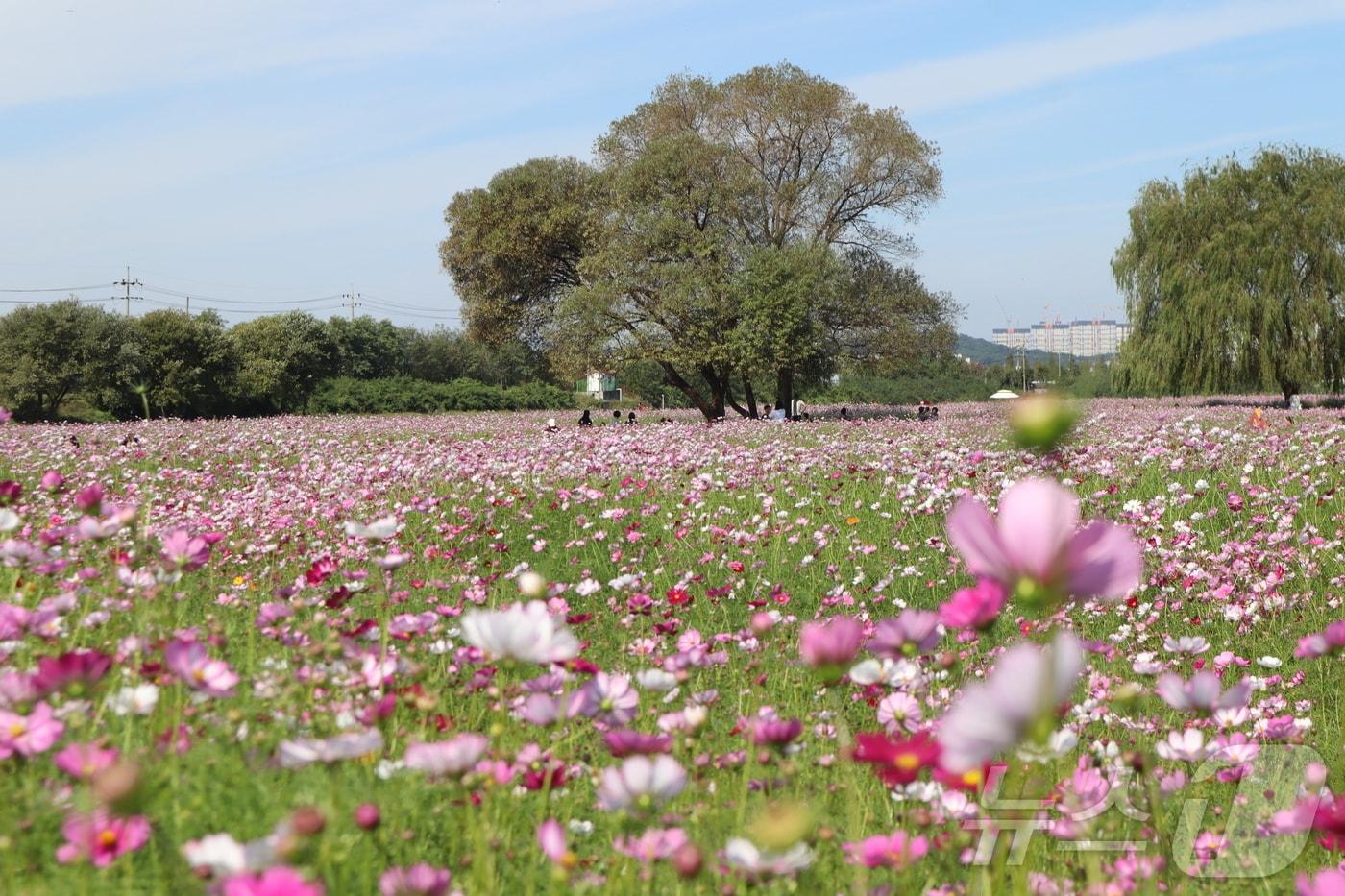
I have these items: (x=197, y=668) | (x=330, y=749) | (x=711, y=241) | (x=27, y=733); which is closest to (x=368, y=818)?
(x=330, y=749)

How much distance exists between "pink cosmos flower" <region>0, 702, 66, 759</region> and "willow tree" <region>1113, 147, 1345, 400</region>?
29.3 meters

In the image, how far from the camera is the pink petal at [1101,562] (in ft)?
2.87

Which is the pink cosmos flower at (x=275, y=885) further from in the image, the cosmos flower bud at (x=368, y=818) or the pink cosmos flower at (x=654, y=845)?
the pink cosmos flower at (x=654, y=845)

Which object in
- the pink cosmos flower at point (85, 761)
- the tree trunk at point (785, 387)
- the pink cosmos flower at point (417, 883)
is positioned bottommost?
the pink cosmos flower at point (417, 883)

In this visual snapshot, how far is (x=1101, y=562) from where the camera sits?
894mm

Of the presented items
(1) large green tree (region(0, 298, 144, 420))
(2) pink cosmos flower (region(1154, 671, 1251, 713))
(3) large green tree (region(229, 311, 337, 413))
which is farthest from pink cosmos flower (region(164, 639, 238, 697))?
(3) large green tree (region(229, 311, 337, 413))

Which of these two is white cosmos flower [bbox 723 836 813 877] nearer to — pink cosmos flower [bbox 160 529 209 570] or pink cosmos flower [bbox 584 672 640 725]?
pink cosmos flower [bbox 584 672 640 725]

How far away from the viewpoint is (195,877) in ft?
4.68

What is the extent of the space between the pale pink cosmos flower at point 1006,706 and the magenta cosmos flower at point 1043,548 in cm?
5

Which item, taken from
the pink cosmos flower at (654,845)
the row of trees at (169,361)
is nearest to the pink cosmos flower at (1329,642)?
the pink cosmos flower at (654,845)

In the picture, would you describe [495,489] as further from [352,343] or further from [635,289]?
[352,343]

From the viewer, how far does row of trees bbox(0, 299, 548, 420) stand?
38.4 meters

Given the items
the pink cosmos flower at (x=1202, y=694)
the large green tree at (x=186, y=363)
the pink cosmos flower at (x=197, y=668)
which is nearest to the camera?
the pink cosmos flower at (x=1202, y=694)

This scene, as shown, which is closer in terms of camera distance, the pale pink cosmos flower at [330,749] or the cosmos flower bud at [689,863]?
the cosmos flower bud at [689,863]
